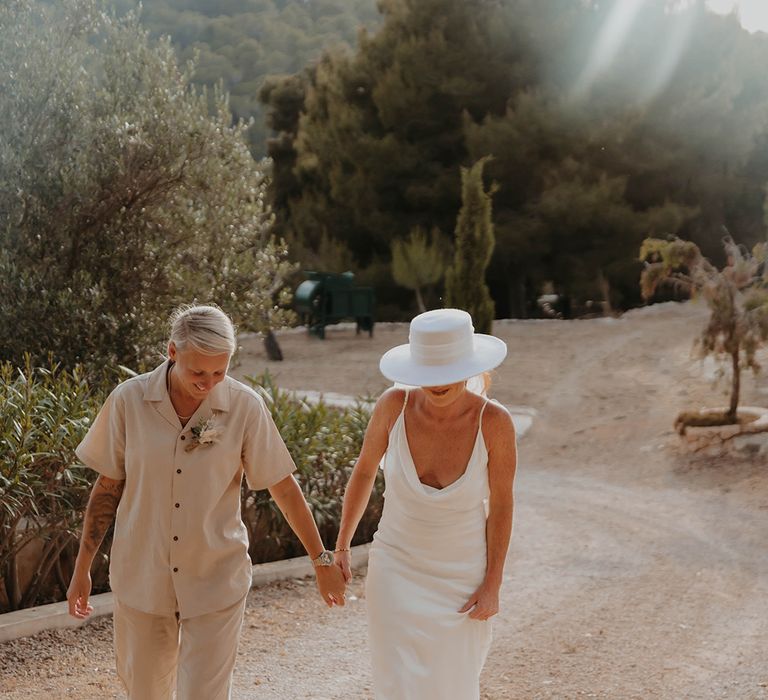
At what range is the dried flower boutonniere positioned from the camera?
303 centimetres

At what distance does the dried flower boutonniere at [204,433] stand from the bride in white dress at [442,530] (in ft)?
1.84

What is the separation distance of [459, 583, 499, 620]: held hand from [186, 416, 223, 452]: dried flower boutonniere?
89cm

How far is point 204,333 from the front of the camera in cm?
288

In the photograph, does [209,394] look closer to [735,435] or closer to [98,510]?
[98,510]

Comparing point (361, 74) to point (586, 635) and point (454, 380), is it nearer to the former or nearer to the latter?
point (586, 635)

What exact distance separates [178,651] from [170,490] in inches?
20.2

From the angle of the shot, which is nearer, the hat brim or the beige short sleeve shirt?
the beige short sleeve shirt

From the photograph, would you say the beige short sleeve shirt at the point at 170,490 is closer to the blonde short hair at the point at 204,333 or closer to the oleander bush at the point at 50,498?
the blonde short hair at the point at 204,333

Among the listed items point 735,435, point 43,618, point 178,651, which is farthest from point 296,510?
point 735,435

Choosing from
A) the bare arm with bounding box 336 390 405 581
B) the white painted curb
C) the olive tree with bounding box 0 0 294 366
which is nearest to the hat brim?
the bare arm with bounding box 336 390 405 581

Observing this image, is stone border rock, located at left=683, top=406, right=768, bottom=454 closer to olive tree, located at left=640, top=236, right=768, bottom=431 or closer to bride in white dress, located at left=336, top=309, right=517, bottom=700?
olive tree, located at left=640, top=236, right=768, bottom=431

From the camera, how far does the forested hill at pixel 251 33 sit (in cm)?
3519

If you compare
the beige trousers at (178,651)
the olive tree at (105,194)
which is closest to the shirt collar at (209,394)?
the beige trousers at (178,651)

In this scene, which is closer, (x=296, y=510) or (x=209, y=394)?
(x=209, y=394)
